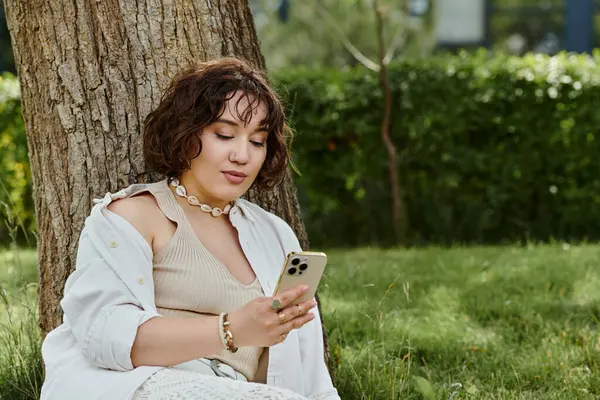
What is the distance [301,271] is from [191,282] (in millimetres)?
417

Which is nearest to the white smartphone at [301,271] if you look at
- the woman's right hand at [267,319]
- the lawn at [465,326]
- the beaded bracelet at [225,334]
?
the woman's right hand at [267,319]

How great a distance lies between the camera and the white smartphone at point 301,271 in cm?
222

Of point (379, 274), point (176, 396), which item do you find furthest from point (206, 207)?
point (379, 274)

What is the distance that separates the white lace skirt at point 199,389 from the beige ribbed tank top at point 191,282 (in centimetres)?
25

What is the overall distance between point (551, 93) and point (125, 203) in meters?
5.90

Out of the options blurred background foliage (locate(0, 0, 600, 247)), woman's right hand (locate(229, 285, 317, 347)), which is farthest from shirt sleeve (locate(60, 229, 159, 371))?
blurred background foliage (locate(0, 0, 600, 247))

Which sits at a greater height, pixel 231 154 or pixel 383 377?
pixel 231 154

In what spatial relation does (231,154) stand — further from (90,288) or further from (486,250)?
(486,250)

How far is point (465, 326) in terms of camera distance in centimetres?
439

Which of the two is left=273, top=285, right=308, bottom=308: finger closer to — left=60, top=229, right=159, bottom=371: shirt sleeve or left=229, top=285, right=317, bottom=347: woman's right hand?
left=229, top=285, right=317, bottom=347: woman's right hand

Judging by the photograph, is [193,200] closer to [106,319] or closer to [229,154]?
[229,154]

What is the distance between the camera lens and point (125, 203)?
8.34 feet

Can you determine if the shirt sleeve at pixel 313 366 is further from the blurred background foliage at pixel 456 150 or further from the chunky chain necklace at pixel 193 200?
the blurred background foliage at pixel 456 150

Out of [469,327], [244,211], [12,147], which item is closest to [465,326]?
[469,327]
